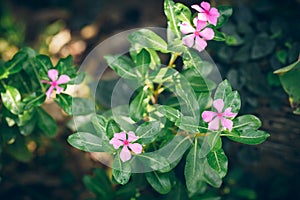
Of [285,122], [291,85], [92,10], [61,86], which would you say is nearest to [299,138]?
[285,122]

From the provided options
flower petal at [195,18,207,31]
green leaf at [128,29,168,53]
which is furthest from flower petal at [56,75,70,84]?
flower petal at [195,18,207,31]

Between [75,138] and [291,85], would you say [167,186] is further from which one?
[291,85]

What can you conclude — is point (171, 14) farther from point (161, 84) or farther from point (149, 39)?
point (161, 84)

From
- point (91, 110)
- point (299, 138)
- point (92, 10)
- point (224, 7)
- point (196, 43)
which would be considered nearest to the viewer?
point (196, 43)

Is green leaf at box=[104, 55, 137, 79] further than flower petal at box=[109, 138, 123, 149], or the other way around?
green leaf at box=[104, 55, 137, 79]

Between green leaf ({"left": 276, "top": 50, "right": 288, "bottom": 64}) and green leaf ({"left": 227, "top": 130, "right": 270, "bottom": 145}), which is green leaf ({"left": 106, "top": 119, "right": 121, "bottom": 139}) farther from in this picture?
green leaf ({"left": 276, "top": 50, "right": 288, "bottom": 64})

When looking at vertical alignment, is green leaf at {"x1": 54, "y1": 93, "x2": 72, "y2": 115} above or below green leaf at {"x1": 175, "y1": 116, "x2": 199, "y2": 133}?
above
